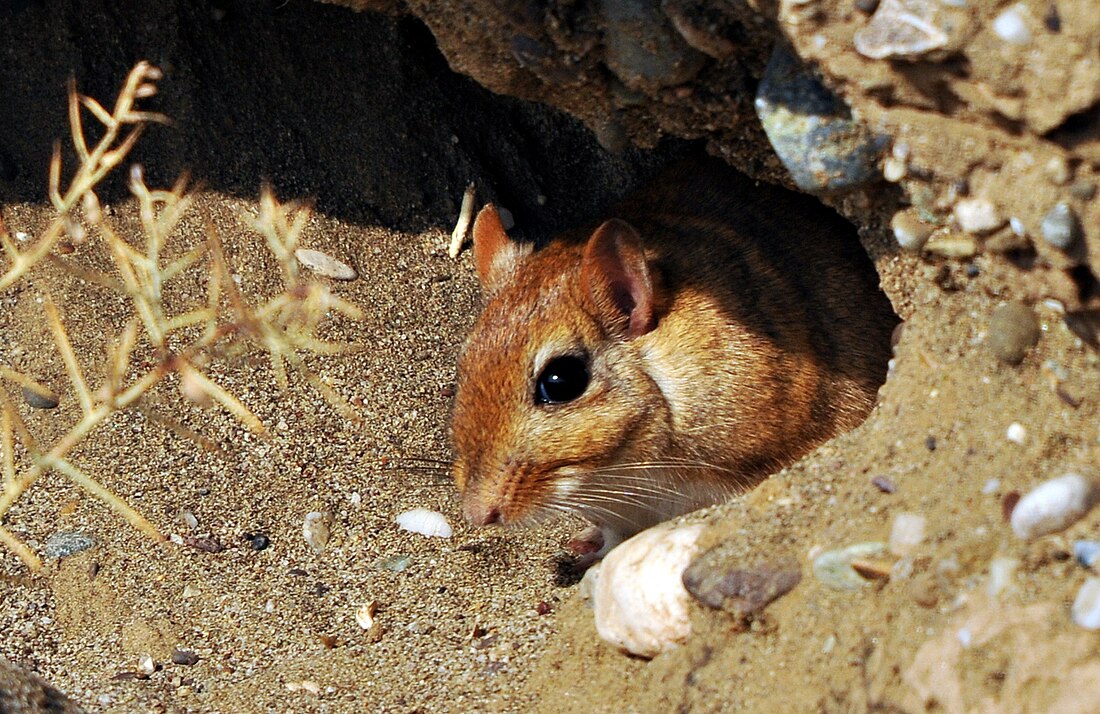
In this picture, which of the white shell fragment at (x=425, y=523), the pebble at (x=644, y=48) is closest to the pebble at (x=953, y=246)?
the pebble at (x=644, y=48)

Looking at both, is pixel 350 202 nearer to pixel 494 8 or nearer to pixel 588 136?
pixel 588 136

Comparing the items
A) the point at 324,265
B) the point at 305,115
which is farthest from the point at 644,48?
the point at 305,115

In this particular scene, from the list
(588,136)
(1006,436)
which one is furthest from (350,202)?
(1006,436)

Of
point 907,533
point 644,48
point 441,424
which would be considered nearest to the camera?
point 907,533

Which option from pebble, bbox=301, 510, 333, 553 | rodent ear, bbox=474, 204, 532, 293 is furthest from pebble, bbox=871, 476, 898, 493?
pebble, bbox=301, 510, 333, 553

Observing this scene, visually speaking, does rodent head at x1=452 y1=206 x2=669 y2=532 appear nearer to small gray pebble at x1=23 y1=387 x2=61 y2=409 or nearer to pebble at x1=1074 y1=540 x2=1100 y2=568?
small gray pebble at x1=23 y1=387 x2=61 y2=409

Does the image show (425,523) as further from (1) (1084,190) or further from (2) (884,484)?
(1) (1084,190)
